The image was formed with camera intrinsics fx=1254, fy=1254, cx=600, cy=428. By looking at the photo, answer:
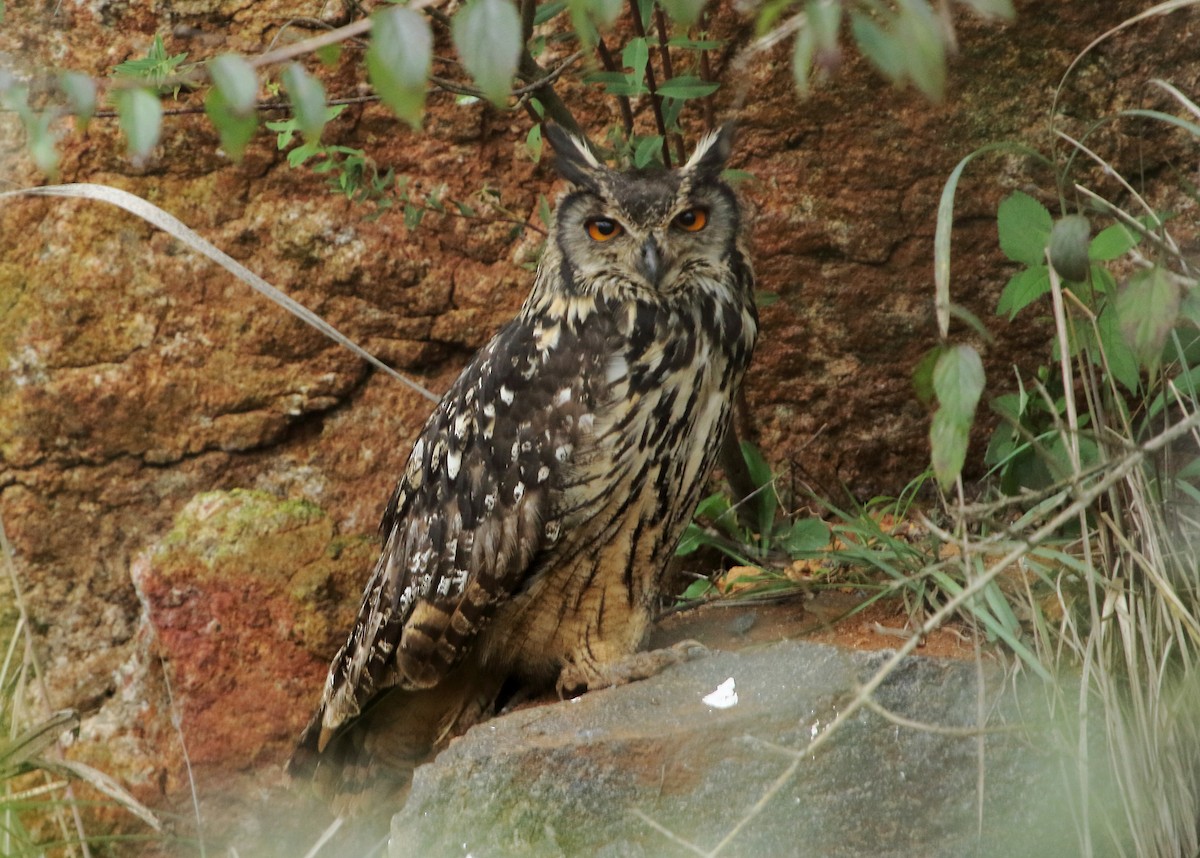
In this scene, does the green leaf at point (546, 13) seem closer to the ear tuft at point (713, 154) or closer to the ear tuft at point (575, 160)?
the ear tuft at point (575, 160)

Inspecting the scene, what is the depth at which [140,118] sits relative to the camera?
1187 millimetres

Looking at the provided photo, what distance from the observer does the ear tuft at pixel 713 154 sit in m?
2.76

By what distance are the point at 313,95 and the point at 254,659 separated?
2573mm

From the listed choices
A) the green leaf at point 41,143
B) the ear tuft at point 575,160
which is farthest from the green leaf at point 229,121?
the ear tuft at point 575,160

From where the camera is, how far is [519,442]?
2674mm

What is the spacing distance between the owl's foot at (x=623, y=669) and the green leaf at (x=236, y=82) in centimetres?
177

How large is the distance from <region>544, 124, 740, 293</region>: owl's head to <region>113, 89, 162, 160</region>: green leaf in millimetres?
1514

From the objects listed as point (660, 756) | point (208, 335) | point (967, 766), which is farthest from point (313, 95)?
point (208, 335)

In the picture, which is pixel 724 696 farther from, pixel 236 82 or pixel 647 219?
pixel 236 82

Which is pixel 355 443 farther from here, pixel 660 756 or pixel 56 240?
pixel 660 756

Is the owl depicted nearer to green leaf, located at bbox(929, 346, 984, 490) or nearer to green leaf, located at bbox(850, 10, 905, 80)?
green leaf, located at bbox(929, 346, 984, 490)

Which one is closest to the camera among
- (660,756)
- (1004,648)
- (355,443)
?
(660,756)

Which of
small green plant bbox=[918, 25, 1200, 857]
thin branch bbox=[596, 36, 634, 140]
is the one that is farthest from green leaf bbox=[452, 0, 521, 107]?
thin branch bbox=[596, 36, 634, 140]

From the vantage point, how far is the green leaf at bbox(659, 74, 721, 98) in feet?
9.04
